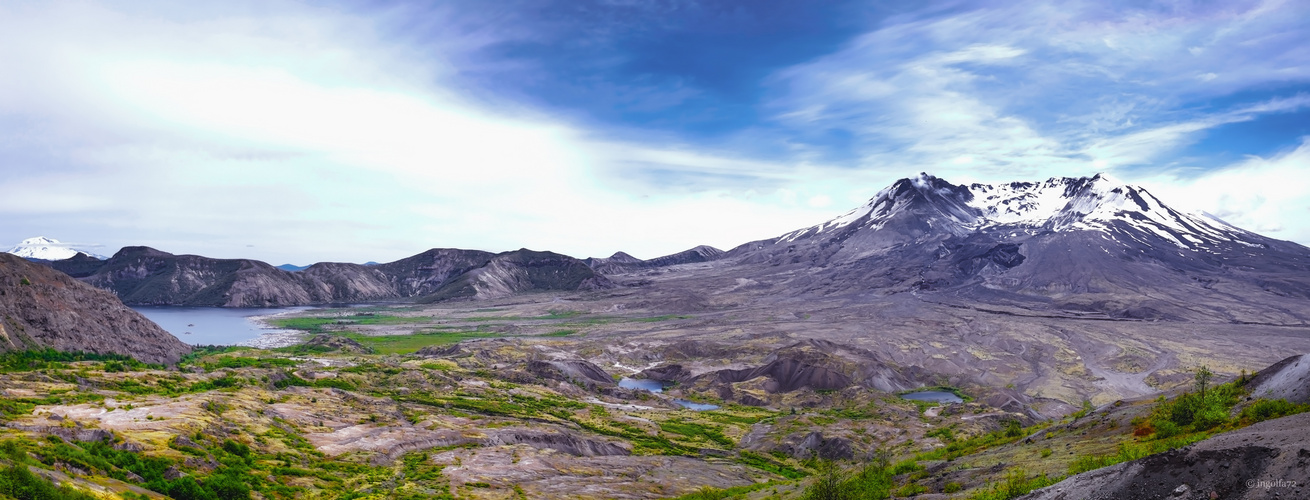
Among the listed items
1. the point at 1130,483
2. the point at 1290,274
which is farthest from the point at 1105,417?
the point at 1290,274

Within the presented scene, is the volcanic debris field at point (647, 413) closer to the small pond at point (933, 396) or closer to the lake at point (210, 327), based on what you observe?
the small pond at point (933, 396)

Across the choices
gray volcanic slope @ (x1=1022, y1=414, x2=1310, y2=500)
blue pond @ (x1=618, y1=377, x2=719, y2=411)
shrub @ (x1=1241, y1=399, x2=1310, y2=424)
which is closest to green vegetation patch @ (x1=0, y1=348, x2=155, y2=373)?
blue pond @ (x1=618, y1=377, x2=719, y2=411)

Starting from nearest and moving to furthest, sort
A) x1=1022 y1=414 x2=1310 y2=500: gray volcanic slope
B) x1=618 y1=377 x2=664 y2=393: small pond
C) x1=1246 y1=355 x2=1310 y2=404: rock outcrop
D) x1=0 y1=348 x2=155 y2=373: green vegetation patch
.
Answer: x1=1022 y1=414 x2=1310 y2=500: gray volcanic slope < x1=1246 y1=355 x2=1310 y2=404: rock outcrop < x1=0 y1=348 x2=155 y2=373: green vegetation patch < x1=618 y1=377 x2=664 y2=393: small pond


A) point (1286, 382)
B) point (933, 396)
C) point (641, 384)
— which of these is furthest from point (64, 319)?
point (933, 396)

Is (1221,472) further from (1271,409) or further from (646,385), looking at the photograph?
(646,385)

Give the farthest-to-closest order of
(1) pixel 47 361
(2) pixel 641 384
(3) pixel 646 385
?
(2) pixel 641 384 < (3) pixel 646 385 < (1) pixel 47 361

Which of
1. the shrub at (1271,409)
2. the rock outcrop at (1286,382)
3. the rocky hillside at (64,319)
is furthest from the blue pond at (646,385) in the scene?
the shrub at (1271,409)

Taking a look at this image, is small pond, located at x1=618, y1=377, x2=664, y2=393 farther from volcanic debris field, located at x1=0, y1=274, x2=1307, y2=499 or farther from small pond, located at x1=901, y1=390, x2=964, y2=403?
small pond, located at x1=901, y1=390, x2=964, y2=403
